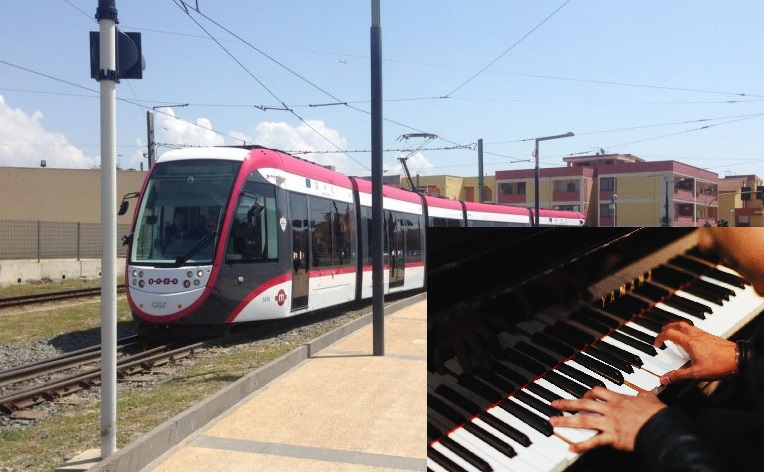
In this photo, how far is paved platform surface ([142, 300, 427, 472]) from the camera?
6172mm

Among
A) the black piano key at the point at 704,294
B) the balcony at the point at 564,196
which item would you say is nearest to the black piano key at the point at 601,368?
the black piano key at the point at 704,294

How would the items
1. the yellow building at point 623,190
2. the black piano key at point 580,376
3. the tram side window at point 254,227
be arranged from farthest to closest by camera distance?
the yellow building at point 623,190
the tram side window at point 254,227
the black piano key at point 580,376

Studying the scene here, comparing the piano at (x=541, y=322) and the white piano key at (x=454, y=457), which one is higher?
the piano at (x=541, y=322)

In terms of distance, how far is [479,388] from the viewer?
2287 millimetres

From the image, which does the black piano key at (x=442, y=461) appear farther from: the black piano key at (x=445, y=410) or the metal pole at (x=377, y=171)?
the metal pole at (x=377, y=171)

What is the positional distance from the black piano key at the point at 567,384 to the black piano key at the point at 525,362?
0.03 m

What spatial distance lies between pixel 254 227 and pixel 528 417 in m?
11.3

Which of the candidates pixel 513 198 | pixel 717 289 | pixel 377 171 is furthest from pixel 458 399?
pixel 513 198

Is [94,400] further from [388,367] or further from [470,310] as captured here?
[470,310]

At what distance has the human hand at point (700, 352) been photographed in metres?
1.96

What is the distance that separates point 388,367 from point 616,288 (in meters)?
8.68

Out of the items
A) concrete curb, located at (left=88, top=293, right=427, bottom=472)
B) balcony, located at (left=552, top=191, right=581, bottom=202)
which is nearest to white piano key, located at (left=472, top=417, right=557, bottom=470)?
concrete curb, located at (left=88, top=293, right=427, bottom=472)

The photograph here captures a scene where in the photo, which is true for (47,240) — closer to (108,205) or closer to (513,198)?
(108,205)

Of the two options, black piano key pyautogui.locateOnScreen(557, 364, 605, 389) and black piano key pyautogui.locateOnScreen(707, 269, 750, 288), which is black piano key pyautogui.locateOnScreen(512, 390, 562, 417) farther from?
black piano key pyautogui.locateOnScreen(707, 269, 750, 288)
